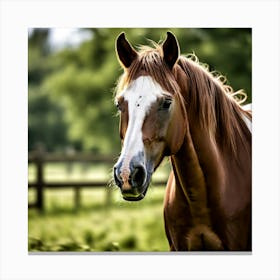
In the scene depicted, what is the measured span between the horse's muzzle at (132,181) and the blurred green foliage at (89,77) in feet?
6.32

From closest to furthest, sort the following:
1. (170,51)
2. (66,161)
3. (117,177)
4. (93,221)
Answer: (117,177), (170,51), (93,221), (66,161)

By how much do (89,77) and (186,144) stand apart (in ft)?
9.51

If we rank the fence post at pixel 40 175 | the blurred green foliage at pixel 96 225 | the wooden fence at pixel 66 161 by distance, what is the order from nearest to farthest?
the blurred green foliage at pixel 96 225 < the fence post at pixel 40 175 < the wooden fence at pixel 66 161

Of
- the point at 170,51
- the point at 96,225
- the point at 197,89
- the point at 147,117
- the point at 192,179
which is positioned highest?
the point at 170,51

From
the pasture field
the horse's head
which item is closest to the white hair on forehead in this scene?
the horse's head

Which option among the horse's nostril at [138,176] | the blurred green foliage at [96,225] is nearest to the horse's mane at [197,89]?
the horse's nostril at [138,176]

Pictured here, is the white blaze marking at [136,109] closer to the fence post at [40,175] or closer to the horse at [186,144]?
the horse at [186,144]

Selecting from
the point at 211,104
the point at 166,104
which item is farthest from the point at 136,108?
the point at 211,104

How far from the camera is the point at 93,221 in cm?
479

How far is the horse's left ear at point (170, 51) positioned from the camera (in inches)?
106

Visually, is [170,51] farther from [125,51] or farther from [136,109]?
[136,109]
